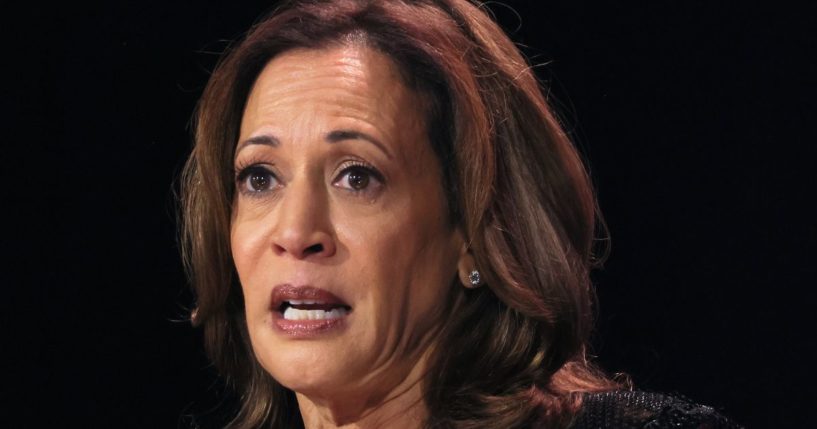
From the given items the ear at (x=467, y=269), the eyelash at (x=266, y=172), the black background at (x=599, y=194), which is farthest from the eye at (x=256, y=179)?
the black background at (x=599, y=194)

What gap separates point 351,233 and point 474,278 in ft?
0.84

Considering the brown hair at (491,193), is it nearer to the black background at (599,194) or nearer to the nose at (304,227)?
the nose at (304,227)

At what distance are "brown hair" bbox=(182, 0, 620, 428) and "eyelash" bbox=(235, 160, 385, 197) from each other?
15 cm

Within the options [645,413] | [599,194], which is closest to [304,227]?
[645,413]

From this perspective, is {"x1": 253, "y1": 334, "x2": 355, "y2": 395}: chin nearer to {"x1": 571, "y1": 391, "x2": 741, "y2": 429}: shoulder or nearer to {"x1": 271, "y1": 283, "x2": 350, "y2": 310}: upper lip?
{"x1": 271, "y1": 283, "x2": 350, "y2": 310}: upper lip

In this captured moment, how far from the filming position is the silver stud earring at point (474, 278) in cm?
253

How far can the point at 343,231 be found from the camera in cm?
244

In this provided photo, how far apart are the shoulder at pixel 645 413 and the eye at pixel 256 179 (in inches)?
27.7

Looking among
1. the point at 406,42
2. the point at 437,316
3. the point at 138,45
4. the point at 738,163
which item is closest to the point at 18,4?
the point at 138,45

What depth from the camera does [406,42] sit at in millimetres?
2562

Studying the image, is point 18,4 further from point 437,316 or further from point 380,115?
point 437,316

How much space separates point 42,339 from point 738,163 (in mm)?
1692

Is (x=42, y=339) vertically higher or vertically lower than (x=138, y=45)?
lower

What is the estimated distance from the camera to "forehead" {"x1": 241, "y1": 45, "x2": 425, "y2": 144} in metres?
2.51
